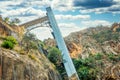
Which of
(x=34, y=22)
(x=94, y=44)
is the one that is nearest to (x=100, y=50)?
(x=94, y=44)

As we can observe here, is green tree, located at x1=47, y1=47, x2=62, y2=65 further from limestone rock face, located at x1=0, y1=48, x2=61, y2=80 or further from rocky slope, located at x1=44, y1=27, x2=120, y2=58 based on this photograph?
limestone rock face, located at x1=0, y1=48, x2=61, y2=80

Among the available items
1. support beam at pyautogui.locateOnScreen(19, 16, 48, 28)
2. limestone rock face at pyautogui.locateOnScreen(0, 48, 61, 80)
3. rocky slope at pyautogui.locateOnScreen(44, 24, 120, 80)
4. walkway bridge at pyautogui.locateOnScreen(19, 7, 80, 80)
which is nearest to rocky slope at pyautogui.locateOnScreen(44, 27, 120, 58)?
rocky slope at pyautogui.locateOnScreen(44, 24, 120, 80)

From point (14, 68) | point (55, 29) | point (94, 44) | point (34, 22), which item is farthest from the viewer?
point (94, 44)

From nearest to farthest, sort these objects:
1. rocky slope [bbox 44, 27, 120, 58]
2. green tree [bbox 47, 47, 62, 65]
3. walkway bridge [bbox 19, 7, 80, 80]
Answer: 1. green tree [bbox 47, 47, 62, 65]
2. walkway bridge [bbox 19, 7, 80, 80]
3. rocky slope [bbox 44, 27, 120, 58]

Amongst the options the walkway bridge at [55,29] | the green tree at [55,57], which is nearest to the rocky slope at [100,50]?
the walkway bridge at [55,29]

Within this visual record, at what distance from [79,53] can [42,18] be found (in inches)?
642

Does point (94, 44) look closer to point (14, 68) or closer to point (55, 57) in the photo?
point (55, 57)

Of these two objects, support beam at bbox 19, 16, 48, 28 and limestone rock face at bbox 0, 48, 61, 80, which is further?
support beam at bbox 19, 16, 48, 28

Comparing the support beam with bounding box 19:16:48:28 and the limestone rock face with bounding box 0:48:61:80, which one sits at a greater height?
the support beam with bounding box 19:16:48:28

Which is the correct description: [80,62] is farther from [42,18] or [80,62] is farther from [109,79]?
[42,18]

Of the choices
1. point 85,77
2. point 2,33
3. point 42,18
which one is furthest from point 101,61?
point 2,33

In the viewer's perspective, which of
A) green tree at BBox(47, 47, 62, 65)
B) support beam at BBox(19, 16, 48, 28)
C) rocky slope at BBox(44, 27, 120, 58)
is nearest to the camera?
green tree at BBox(47, 47, 62, 65)

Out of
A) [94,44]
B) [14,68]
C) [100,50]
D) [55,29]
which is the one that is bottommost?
[14,68]

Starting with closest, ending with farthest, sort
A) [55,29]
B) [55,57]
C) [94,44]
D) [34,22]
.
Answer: [55,57] → [55,29] → [34,22] → [94,44]
